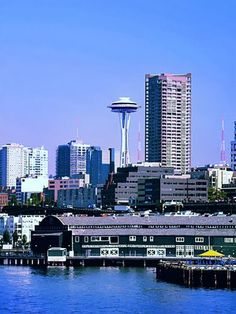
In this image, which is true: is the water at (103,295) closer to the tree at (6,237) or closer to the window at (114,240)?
the window at (114,240)

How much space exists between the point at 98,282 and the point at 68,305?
18.8 m

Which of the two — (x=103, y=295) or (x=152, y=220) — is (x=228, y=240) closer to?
(x=152, y=220)

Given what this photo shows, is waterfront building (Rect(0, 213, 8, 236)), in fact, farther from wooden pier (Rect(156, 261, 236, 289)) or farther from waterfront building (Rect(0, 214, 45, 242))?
wooden pier (Rect(156, 261, 236, 289))

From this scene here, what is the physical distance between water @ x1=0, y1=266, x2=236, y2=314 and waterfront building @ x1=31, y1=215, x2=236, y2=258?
21.3 metres

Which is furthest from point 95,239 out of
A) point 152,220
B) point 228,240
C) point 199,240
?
point 228,240

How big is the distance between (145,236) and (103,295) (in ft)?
150

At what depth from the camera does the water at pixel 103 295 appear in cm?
7188

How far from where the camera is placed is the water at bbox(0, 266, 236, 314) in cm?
7188

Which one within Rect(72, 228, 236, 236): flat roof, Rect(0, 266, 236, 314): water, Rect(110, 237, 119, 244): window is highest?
Rect(72, 228, 236, 236): flat roof

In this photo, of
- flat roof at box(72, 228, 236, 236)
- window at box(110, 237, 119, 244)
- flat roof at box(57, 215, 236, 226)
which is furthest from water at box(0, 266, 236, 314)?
flat roof at box(57, 215, 236, 226)

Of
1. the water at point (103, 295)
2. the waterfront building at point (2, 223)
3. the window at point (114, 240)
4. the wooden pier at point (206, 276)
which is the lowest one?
the water at point (103, 295)

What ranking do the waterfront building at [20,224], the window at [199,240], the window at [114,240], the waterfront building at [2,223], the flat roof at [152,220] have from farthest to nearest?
the waterfront building at [2,223], the waterfront building at [20,224], the window at [114,240], the flat roof at [152,220], the window at [199,240]

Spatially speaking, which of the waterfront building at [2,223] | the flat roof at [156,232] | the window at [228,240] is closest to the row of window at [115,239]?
the flat roof at [156,232]

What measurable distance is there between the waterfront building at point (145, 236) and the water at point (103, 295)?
21.3m
